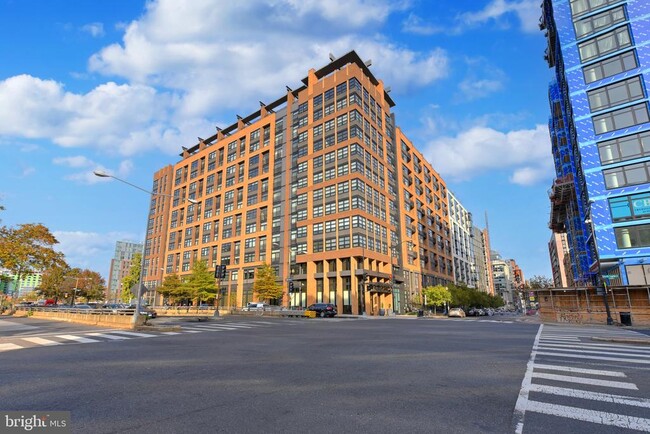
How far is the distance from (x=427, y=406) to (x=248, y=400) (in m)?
2.76

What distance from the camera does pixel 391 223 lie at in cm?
6581

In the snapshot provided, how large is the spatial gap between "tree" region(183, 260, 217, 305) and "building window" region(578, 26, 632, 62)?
66869mm

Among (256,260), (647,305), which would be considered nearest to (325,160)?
(256,260)

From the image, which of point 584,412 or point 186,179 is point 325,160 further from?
point 584,412

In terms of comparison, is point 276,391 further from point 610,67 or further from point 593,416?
point 610,67

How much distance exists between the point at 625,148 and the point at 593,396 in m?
41.2

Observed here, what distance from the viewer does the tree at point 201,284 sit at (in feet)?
214

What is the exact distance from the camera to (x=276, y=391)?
19.6 ft

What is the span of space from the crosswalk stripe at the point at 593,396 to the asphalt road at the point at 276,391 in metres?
0.33

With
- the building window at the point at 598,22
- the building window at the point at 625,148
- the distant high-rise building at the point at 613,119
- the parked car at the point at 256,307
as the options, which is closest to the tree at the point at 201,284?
the parked car at the point at 256,307

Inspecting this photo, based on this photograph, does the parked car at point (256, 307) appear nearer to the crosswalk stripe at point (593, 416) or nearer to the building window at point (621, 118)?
the crosswalk stripe at point (593, 416)

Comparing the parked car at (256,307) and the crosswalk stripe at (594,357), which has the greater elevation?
the parked car at (256,307)

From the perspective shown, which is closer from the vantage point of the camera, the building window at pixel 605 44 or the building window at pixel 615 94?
the building window at pixel 615 94

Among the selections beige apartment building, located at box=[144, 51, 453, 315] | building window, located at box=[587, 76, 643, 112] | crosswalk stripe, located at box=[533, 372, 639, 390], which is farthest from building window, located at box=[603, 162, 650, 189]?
crosswalk stripe, located at box=[533, 372, 639, 390]
